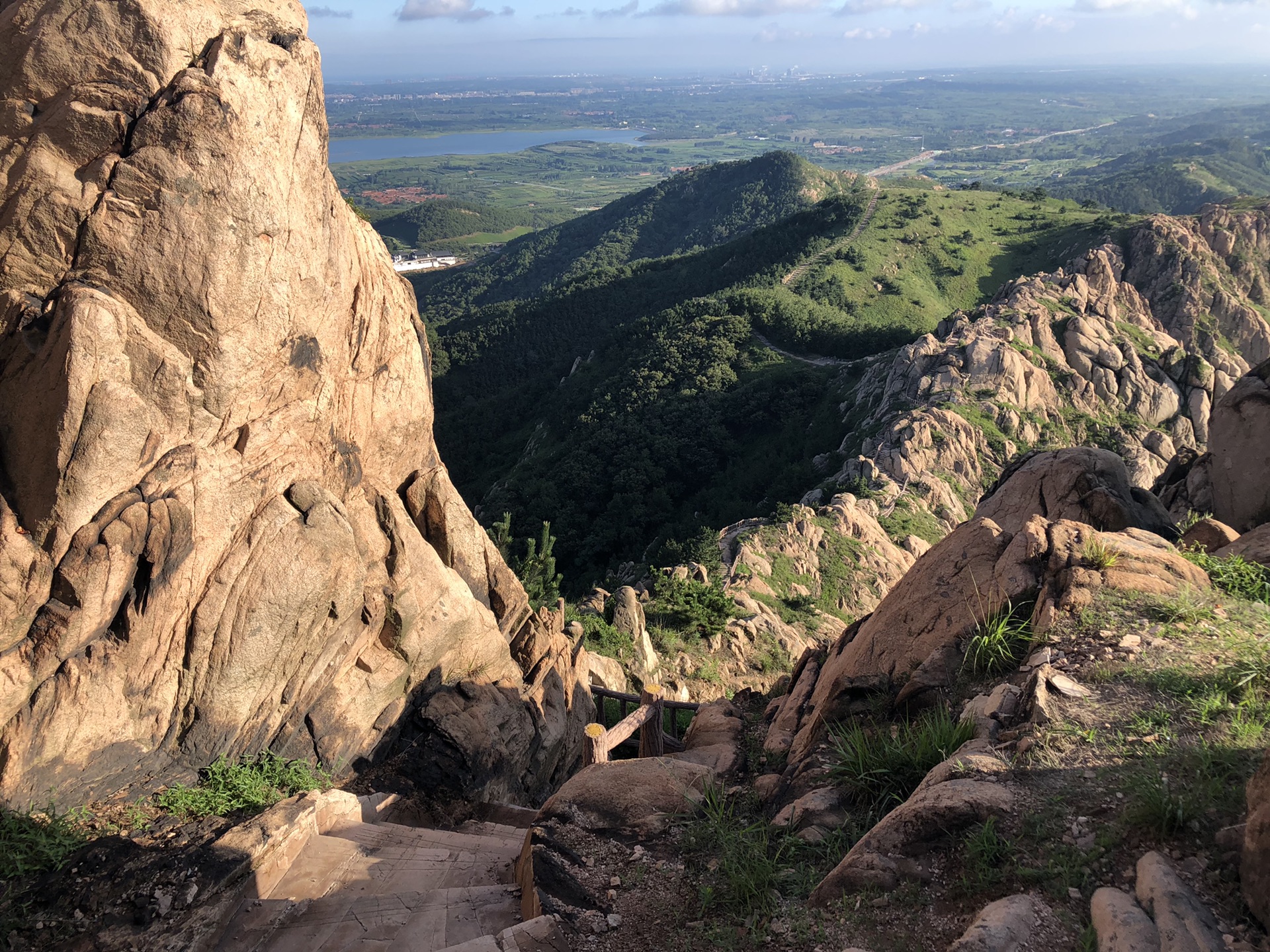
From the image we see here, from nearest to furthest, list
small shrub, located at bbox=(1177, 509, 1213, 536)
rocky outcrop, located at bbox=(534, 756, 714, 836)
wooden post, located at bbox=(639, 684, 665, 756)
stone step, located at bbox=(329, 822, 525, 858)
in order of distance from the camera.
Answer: rocky outcrop, located at bbox=(534, 756, 714, 836) → stone step, located at bbox=(329, 822, 525, 858) → small shrub, located at bbox=(1177, 509, 1213, 536) → wooden post, located at bbox=(639, 684, 665, 756)

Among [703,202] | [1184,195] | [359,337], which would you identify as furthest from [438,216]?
[359,337]

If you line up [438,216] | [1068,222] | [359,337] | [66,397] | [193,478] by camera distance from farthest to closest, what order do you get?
[438,216] < [1068,222] < [359,337] < [193,478] < [66,397]

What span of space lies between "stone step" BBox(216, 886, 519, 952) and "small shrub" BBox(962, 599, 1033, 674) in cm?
635

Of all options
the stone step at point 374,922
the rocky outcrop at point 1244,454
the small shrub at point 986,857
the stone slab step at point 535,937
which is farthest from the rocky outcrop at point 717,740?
the rocky outcrop at point 1244,454

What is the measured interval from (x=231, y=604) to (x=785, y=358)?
185ft

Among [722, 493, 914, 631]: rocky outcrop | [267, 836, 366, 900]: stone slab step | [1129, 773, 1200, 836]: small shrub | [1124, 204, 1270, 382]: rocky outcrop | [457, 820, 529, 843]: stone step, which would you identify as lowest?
[722, 493, 914, 631]: rocky outcrop

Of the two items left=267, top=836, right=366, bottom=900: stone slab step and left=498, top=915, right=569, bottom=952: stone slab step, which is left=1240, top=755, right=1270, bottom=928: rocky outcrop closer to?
left=498, top=915, right=569, bottom=952: stone slab step

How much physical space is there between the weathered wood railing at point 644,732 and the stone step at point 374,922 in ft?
11.9

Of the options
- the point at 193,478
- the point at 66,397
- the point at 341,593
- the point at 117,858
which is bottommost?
the point at 117,858

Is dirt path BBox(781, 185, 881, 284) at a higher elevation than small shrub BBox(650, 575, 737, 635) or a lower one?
higher

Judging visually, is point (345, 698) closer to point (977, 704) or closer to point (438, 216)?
point (977, 704)

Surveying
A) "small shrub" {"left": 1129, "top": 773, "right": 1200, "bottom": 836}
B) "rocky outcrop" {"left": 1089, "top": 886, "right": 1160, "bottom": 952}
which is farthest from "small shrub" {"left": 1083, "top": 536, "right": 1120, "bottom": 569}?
"rocky outcrop" {"left": 1089, "top": 886, "right": 1160, "bottom": 952}

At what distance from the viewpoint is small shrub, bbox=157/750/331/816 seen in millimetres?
10141

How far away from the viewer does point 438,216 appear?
184375 mm
